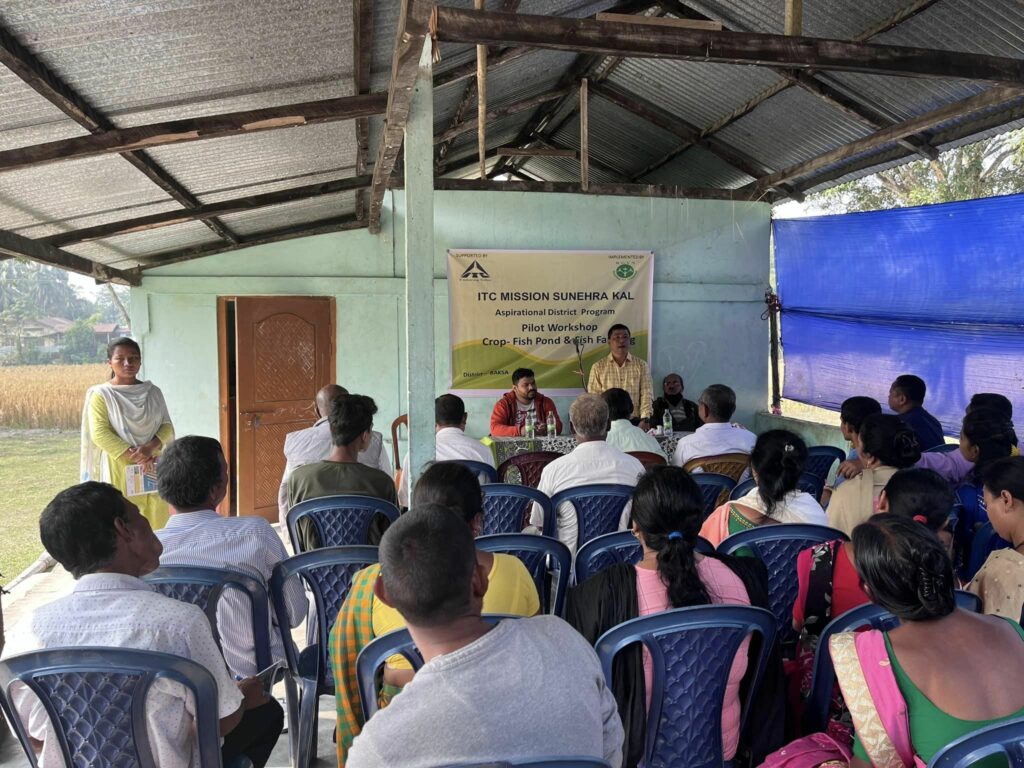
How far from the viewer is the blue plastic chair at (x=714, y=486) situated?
361 cm

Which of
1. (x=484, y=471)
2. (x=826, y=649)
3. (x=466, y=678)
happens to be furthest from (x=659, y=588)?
(x=484, y=471)

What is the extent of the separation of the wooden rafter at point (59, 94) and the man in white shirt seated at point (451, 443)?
6.67 feet

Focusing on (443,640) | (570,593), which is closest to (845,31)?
(570,593)

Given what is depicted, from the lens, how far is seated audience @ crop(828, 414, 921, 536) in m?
2.86

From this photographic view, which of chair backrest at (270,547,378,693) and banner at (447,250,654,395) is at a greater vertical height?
banner at (447,250,654,395)

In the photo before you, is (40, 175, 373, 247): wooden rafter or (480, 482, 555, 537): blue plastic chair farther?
(40, 175, 373, 247): wooden rafter

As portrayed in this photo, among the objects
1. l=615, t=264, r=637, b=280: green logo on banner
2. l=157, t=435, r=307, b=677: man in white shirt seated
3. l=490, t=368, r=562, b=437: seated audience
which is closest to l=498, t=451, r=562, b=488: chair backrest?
l=490, t=368, r=562, b=437: seated audience

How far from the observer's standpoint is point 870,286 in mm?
6395

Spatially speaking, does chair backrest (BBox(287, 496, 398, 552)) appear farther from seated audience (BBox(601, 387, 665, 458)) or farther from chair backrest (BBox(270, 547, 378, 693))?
seated audience (BBox(601, 387, 665, 458))

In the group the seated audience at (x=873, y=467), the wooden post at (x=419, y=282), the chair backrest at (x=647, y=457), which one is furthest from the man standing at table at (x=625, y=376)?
the seated audience at (x=873, y=467)

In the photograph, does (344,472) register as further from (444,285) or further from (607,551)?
(444,285)

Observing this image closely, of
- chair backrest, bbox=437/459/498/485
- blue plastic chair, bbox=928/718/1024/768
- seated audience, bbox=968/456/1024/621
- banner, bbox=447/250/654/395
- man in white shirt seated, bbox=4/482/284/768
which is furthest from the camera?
banner, bbox=447/250/654/395

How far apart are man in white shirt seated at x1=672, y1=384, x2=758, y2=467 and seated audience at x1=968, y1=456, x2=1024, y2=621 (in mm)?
1744

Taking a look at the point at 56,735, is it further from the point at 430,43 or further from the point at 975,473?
the point at 975,473
